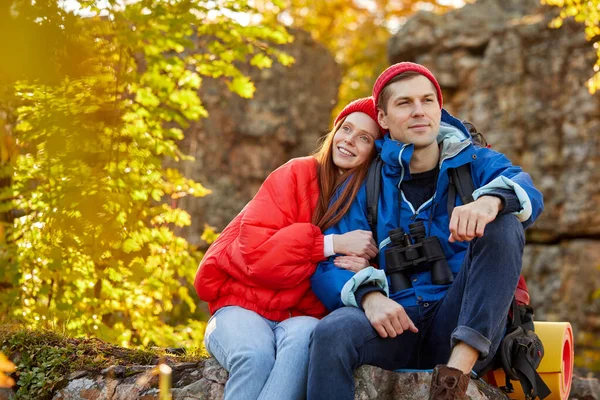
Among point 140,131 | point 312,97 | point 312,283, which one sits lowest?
point 312,283

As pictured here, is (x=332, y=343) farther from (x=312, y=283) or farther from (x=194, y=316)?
(x=194, y=316)

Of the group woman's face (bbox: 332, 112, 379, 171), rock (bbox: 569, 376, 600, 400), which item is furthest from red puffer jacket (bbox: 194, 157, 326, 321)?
rock (bbox: 569, 376, 600, 400)

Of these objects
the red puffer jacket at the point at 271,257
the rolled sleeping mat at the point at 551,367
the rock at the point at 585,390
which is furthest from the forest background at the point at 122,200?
the rock at the point at 585,390

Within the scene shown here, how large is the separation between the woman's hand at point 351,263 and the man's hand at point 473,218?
47 centimetres

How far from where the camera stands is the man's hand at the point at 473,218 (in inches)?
113

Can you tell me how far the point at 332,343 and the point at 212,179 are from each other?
835 cm

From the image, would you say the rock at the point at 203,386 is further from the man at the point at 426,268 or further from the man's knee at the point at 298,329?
the man's knee at the point at 298,329

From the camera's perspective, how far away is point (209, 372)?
3309mm

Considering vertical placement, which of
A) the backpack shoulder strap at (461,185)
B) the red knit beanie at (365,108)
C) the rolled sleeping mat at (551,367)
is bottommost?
the rolled sleeping mat at (551,367)

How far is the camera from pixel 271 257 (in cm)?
318

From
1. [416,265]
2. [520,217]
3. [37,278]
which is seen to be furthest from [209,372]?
[37,278]

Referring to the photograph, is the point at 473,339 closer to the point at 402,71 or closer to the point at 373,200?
the point at 373,200

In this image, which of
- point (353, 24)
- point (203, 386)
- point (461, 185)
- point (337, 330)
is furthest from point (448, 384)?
point (353, 24)

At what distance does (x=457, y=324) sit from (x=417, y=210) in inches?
24.4
